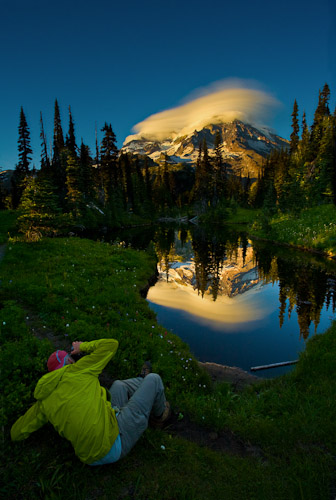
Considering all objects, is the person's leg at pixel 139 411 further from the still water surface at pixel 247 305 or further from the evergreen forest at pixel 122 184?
the evergreen forest at pixel 122 184

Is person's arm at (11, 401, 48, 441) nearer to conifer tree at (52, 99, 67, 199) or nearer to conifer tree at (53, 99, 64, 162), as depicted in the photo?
conifer tree at (52, 99, 67, 199)

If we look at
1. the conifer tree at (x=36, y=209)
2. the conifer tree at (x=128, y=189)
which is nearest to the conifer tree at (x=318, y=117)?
the conifer tree at (x=128, y=189)

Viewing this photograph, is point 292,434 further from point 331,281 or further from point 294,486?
point 331,281

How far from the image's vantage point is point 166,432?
4.87 metres

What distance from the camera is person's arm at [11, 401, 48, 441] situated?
156 inches

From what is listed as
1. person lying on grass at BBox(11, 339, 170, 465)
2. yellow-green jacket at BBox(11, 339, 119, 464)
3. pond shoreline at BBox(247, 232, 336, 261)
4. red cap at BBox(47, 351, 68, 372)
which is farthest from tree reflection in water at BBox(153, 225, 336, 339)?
red cap at BBox(47, 351, 68, 372)

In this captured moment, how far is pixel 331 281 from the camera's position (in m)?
17.0

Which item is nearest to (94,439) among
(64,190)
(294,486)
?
(294,486)

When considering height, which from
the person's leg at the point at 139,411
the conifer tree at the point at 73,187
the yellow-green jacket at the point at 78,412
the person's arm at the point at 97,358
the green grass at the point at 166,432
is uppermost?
the conifer tree at the point at 73,187

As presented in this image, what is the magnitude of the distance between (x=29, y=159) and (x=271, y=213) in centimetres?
5526

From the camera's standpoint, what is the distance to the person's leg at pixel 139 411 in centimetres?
403

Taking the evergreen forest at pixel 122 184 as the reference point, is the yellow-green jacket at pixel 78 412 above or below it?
below

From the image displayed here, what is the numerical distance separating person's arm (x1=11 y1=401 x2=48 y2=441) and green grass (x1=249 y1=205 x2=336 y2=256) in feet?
92.2

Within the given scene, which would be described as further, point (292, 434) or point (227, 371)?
point (227, 371)
